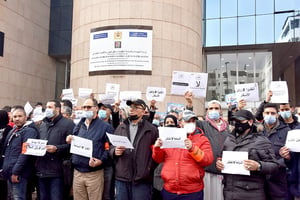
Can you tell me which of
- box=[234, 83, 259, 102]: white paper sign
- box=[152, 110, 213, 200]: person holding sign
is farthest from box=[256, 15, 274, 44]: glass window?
box=[152, 110, 213, 200]: person holding sign

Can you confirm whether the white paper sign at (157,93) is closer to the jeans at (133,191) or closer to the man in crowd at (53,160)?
the man in crowd at (53,160)

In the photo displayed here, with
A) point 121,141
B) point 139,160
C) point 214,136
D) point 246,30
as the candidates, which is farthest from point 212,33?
point 121,141

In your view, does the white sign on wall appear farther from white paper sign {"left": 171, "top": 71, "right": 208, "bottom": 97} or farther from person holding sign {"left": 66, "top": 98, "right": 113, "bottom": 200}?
person holding sign {"left": 66, "top": 98, "right": 113, "bottom": 200}

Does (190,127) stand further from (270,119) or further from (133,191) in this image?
(270,119)

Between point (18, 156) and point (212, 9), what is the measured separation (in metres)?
17.8

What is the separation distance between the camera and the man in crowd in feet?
17.0

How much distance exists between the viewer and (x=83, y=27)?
14.3 meters

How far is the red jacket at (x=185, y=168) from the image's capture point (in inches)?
158

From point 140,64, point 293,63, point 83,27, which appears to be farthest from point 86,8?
point 293,63

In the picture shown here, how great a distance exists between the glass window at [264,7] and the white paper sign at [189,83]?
45.4ft

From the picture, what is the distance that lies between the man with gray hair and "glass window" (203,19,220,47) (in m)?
15.6

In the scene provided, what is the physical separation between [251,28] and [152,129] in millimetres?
16915

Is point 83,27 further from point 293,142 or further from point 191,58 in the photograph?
point 293,142

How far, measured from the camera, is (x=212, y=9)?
20.3 meters
